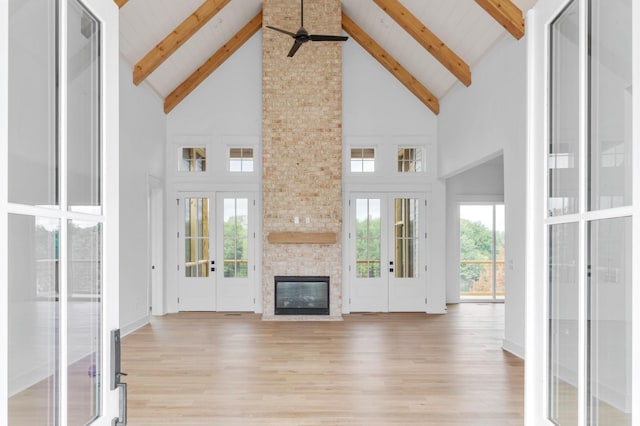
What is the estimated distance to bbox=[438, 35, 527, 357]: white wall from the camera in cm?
520

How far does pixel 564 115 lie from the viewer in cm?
149

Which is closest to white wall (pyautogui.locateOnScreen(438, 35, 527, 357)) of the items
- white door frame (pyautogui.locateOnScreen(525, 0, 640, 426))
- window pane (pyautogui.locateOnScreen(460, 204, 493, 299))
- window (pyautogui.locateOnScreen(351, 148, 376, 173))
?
window (pyautogui.locateOnScreen(351, 148, 376, 173))

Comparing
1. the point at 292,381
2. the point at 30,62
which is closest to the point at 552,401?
the point at 30,62

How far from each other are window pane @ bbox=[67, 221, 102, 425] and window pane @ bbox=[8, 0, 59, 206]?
19 cm

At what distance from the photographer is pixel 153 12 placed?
5.80 m

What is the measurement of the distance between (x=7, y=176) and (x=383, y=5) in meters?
6.52

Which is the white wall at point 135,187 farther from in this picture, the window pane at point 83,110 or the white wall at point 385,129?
the window pane at point 83,110

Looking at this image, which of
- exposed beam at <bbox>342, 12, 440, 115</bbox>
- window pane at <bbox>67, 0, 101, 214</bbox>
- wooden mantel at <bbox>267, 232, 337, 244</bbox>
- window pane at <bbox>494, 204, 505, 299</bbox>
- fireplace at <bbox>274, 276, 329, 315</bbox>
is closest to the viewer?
window pane at <bbox>67, 0, 101, 214</bbox>

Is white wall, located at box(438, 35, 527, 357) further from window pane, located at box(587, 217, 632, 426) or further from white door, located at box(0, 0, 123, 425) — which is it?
white door, located at box(0, 0, 123, 425)

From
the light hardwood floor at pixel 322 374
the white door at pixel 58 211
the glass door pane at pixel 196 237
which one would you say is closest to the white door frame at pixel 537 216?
the white door at pixel 58 211

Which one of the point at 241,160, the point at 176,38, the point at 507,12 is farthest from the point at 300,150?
the point at 507,12

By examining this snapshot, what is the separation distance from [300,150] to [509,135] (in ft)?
11.5

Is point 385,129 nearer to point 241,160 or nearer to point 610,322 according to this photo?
point 241,160

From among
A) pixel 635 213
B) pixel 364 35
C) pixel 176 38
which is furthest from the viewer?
pixel 364 35
